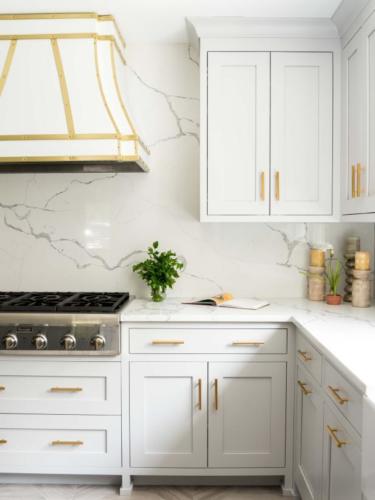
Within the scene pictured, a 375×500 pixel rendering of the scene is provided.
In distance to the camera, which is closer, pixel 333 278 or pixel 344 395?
pixel 344 395

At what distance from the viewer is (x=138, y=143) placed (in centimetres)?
245

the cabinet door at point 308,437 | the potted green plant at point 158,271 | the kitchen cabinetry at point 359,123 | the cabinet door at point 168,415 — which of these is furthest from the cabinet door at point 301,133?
the cabinet door at point 168,415

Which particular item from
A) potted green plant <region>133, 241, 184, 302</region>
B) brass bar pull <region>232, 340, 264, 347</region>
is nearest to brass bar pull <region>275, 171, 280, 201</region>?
potted green plant <region>133, 241, 184, 302</region>

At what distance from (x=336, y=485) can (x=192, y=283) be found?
1493 millimetres

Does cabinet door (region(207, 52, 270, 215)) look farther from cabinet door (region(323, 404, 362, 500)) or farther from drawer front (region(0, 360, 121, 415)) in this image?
cabinet door (region(323, 404, 362, 500))

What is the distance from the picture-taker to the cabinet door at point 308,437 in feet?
6.23

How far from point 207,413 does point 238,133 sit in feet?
4.76

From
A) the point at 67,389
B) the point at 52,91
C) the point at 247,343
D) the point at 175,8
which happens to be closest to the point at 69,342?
the point at 67,389

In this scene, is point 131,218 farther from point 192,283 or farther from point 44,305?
point 44,305

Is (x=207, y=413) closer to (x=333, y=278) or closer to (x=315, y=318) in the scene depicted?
(x=315, y=318)

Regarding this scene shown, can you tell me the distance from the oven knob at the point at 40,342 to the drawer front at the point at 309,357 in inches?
47.7

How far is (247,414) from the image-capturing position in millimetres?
2395

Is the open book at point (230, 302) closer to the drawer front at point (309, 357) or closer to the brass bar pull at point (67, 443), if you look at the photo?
the drawer front at point (309, 357)

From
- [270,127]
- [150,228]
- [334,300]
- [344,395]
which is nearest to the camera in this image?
[344,395]
